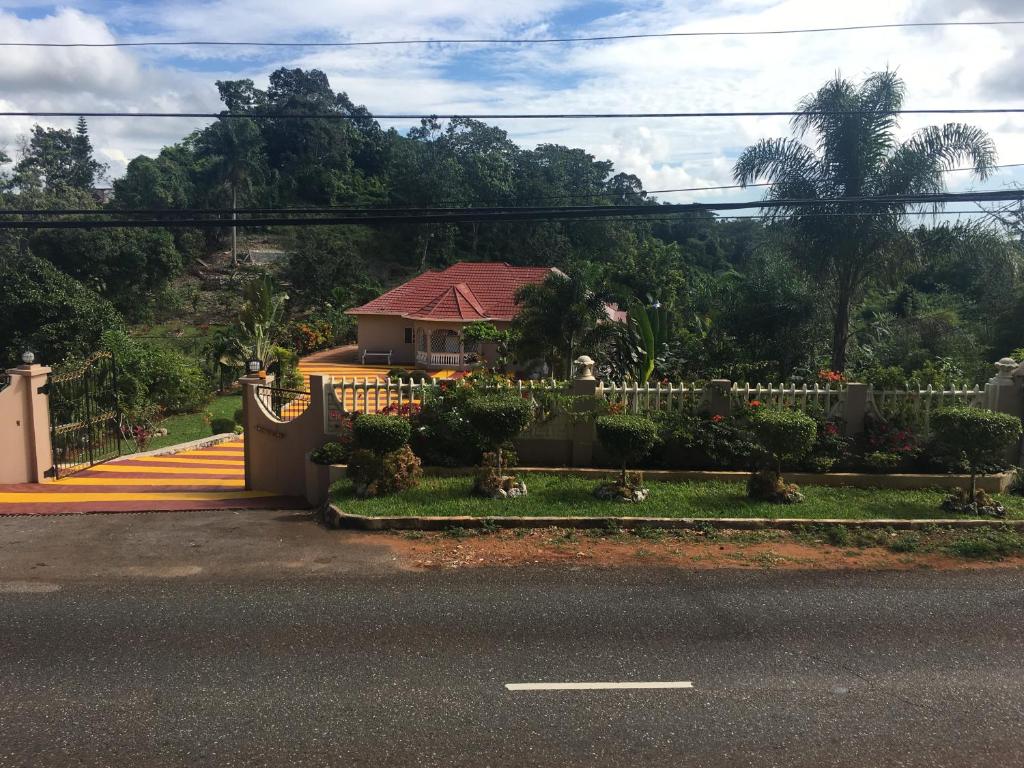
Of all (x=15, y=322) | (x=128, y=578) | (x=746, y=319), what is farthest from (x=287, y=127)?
(x=128, y=578)

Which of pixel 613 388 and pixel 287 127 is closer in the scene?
pixel 613 388

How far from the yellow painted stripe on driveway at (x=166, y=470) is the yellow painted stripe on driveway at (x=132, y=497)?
6.39 feet

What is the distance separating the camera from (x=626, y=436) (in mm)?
10484

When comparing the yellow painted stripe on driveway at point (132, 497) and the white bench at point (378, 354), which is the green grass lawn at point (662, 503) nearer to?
the yellow painted stripe on driveway at point (132, 497)

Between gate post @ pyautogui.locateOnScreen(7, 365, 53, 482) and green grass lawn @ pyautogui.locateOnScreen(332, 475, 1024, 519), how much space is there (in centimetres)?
636

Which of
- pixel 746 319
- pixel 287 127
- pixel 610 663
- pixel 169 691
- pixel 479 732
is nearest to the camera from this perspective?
pixel 479 732

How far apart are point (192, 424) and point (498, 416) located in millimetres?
16160

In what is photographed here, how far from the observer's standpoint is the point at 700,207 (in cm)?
1155

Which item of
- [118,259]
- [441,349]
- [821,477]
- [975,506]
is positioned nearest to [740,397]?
[821,477]

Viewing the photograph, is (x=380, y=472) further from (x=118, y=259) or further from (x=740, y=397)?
(x=118, y=259)

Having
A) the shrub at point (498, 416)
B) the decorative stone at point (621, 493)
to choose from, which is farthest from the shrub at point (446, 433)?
the decorative stone at point (621, 493)

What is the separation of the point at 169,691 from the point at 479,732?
2.25 meters

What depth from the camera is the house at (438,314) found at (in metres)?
33.3

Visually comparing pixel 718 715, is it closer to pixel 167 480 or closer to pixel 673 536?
pixel 673 536
